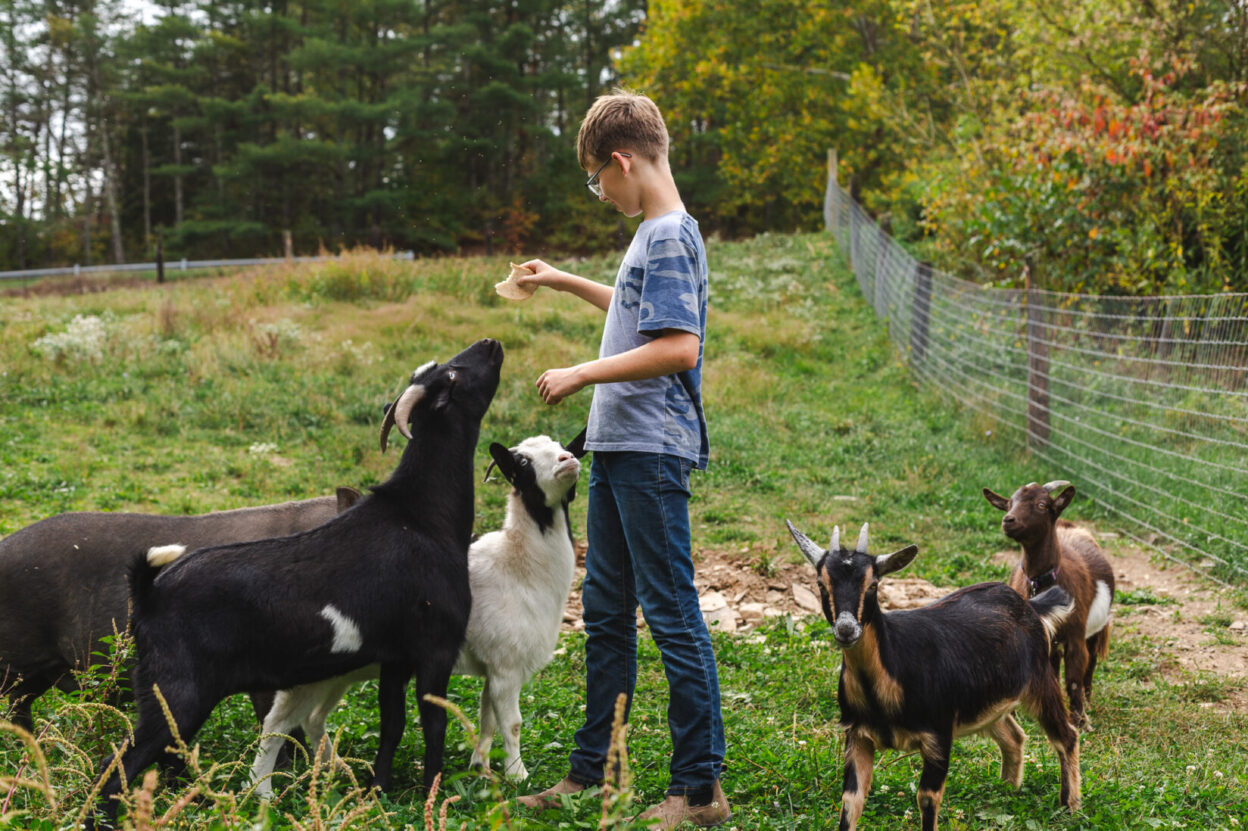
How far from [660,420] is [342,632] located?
1.38 m

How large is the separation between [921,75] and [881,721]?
84.5 feet

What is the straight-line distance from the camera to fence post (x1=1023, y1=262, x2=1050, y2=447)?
918 centimetres

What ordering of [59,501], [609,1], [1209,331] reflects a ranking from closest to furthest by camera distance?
[1209,331] → [59,501] → [609,1]

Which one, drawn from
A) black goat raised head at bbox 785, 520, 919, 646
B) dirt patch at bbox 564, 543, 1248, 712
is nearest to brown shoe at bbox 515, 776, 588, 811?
black goat raised head at bbox 785, 520, 919, 646

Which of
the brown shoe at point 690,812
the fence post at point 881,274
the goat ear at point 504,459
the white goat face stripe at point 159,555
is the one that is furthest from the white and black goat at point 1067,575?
the fence post at point 881,274

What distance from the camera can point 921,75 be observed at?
26016 millimetres

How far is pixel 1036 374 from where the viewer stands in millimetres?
9242

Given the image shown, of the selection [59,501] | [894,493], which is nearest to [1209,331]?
[894,493]

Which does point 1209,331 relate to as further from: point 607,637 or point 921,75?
point 921,75

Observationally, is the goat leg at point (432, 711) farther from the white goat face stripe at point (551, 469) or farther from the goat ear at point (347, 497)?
the goat ear at point (347, 497)

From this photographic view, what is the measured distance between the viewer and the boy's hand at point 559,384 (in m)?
3.20

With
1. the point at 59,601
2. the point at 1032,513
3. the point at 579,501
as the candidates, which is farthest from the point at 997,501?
the point at 59,601

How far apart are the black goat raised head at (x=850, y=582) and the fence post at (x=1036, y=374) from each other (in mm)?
6309

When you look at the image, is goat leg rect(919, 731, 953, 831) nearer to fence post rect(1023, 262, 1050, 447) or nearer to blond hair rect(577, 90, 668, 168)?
blond hair rect(577, 90, 668, 168)
